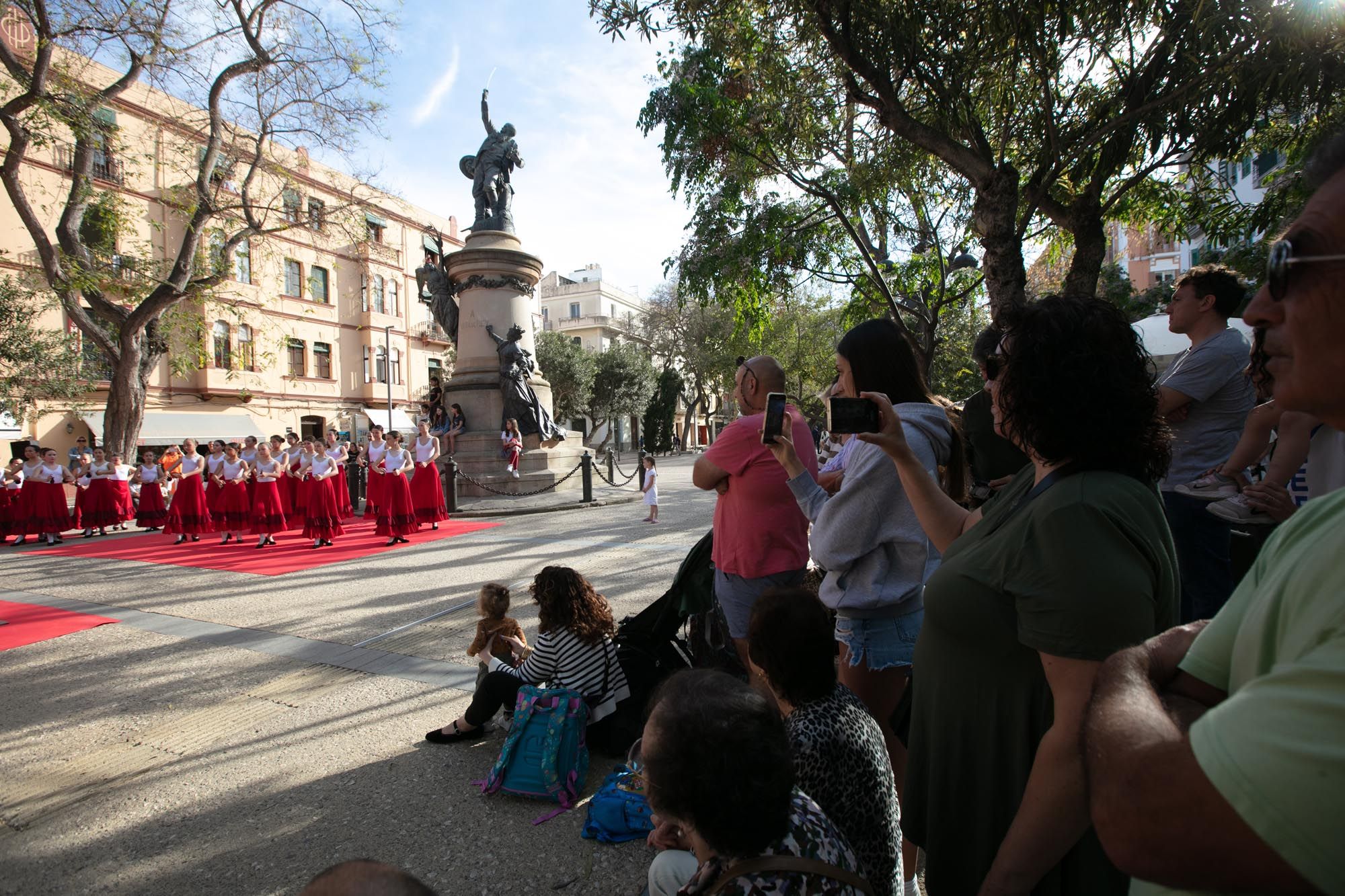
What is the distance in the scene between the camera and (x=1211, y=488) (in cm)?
291

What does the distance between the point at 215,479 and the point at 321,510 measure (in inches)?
126

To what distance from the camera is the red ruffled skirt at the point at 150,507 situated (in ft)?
42.4

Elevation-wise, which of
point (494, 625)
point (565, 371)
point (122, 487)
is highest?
point (565, 371)

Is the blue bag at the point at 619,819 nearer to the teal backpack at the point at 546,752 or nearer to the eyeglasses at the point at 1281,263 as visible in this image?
the teal backpack at the point at 546,752

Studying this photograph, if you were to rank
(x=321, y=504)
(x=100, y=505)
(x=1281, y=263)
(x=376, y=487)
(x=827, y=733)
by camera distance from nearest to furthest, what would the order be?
(x=1281, y=263), (x=827, y=733), (x=321, y=504), (x=376, y=487), (x=100, y=505)

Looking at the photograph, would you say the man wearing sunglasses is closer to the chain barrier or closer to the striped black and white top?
the striped black and white top

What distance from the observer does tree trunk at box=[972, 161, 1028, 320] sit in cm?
577

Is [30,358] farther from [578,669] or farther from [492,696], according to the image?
Result: [578,669]

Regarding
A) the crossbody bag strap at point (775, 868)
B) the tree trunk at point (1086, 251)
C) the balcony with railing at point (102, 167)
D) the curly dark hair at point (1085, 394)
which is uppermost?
the balcony with railing at point (102, 167)

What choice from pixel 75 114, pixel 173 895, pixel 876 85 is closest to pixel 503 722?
pixel 173 895

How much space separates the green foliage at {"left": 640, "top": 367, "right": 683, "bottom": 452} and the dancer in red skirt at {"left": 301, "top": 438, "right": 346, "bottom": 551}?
3052 centimetres

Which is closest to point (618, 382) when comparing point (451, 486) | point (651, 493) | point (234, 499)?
point (451, 486)

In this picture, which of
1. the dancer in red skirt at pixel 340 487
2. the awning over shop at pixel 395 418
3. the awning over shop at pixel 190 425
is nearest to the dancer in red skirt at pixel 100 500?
the dancer in red skirt at pixel 340 487

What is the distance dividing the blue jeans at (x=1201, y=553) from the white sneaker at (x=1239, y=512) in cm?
44
